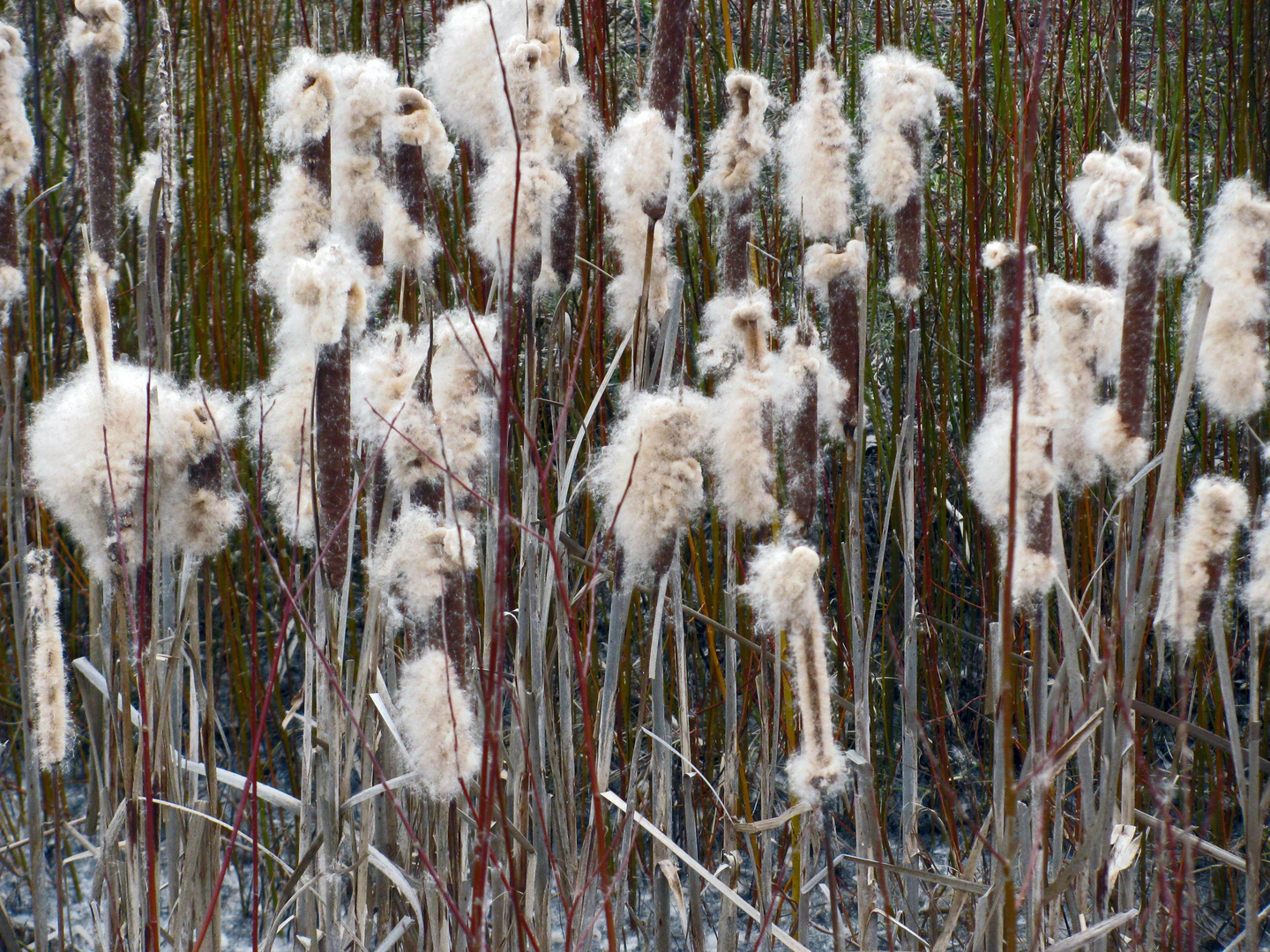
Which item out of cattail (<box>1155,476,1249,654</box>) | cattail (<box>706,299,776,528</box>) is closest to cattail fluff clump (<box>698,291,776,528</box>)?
cattail (<box>706,299,776,528</box>)

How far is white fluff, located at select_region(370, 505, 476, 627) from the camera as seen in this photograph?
0.82 m

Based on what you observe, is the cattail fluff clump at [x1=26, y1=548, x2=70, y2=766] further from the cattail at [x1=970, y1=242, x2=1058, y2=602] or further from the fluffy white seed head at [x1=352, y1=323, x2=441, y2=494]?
the cattail at [x1=970, y1=242, x2=1058, y2=602]

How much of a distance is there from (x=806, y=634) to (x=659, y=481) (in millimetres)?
180

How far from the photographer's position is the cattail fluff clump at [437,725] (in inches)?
32.9

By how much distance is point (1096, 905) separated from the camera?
37.6 inches

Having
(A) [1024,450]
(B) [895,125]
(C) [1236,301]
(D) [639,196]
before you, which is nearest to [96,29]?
(D) [639,196]

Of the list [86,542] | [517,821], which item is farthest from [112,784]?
[517,821]

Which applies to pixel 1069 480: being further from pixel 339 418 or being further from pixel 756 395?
pixel 339 418

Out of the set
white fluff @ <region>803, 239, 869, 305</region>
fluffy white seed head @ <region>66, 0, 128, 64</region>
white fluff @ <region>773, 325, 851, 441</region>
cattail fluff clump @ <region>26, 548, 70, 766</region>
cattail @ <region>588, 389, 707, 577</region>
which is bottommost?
cattail fluff clump @ <region>26, 548, 70, 766</region>

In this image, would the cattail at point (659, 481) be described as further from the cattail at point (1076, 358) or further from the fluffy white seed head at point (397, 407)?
the cattail at point (1076, 358)

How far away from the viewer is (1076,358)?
2.93 feet

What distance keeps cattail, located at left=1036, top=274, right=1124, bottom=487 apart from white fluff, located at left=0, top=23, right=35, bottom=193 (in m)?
0.94

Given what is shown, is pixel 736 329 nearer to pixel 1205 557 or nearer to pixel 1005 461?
pixel 1005 461

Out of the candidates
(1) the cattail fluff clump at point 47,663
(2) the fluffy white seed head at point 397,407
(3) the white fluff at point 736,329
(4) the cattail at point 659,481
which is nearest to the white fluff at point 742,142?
(3) the white fluff at point 736,329
